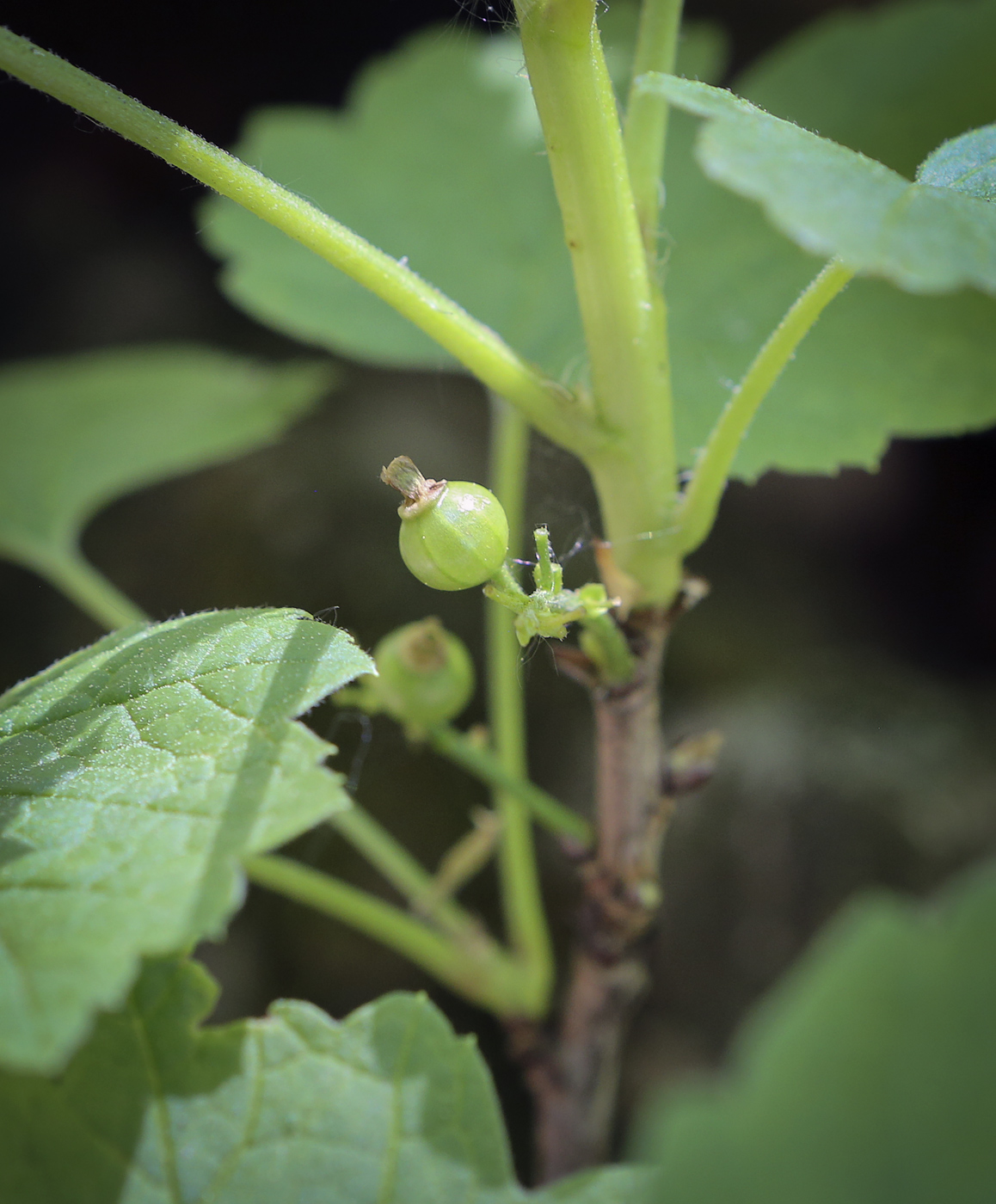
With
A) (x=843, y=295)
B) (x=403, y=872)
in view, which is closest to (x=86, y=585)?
(x=403, y=872)

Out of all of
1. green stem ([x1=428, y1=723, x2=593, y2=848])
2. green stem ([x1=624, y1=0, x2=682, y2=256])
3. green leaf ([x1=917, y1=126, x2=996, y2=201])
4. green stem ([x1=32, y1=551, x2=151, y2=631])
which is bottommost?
green stem ([x1=428, y1=723, x2=593, y2=848])

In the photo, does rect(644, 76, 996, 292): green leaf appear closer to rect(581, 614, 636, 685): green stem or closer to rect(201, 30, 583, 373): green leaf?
rect(581, 614, 636, 685): green stem

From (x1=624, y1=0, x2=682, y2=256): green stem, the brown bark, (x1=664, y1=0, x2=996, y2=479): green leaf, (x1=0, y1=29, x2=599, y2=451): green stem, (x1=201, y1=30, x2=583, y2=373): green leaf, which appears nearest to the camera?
(x1=0, y1=29, x2=599, y2=451): green stem

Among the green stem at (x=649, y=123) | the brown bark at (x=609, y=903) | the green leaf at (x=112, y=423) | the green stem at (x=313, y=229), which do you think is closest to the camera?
the green stem at (x=313, y=229)

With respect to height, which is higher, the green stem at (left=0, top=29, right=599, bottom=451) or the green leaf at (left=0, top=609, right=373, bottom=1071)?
the green stem at (left=0, top=29, right=599, bottom=451)

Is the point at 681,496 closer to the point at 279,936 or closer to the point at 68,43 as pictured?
the point at 279,936

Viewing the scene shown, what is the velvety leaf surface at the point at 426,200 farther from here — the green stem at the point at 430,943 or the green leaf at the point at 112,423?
the green stem at the point at 430,943

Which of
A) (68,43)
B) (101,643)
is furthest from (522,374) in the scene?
(68,43)

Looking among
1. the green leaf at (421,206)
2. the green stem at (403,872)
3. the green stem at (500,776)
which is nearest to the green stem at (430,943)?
the green stem at (403,872)

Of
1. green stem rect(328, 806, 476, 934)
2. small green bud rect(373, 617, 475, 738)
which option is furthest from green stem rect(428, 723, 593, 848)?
green stem rect(328, 806, 476, 934)
